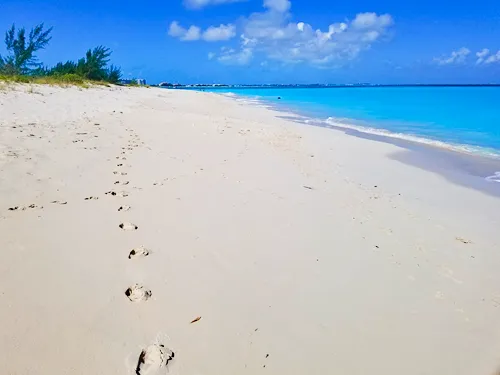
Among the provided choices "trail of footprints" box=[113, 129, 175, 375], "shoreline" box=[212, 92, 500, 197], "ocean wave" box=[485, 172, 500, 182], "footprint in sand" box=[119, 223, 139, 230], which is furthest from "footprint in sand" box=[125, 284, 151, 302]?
"ocean wave" box=[485, 172, 500, 182]

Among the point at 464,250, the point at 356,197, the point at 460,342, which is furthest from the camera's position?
the point at 356,197

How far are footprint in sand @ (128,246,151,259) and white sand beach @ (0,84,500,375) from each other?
0.05 feet

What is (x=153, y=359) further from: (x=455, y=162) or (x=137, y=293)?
(x=455, y=162)

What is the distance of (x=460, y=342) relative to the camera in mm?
2260

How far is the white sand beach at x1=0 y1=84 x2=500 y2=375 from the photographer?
6.33 feet

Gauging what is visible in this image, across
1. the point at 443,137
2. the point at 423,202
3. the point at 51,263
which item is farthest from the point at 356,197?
the point at 443,137

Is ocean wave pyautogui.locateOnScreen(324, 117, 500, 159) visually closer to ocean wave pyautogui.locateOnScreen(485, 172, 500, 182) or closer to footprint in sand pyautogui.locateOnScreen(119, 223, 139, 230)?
ocean wave pyautogui.locateOnScreen(485, 172, 500, 182)

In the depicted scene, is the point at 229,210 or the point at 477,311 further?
the point at 229,210

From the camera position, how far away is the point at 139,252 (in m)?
2.80

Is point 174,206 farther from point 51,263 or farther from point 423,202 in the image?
point 423,202

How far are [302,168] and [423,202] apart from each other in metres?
2.21

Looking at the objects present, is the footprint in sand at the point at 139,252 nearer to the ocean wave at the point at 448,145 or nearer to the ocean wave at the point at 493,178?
the ocean wave at the point at 493,178

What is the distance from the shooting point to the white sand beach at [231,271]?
1929mm

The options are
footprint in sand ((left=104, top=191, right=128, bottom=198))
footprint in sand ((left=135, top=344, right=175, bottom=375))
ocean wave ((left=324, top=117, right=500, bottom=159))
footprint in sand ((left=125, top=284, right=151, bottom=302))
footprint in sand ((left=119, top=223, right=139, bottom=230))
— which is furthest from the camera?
ocean wave ((left=324, top=117, right=500, bottom=159))
